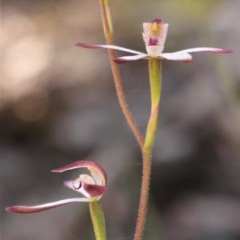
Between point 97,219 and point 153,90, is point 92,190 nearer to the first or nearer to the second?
point 97,219

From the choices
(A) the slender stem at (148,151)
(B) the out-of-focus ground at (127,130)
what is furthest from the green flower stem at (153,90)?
(B) the out-of-focus ground at (127,130)

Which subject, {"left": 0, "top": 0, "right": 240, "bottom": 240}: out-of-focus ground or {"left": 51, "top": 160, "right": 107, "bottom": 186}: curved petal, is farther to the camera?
{"left": 0, "top": 0, "right": 240, "bottom": 240}: out-of-focus ground

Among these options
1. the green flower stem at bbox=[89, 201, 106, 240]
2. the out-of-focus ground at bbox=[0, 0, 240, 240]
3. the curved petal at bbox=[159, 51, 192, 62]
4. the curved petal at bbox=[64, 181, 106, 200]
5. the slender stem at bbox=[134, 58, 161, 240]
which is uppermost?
the curved petal at bbox=[159, 51, 192, 62]

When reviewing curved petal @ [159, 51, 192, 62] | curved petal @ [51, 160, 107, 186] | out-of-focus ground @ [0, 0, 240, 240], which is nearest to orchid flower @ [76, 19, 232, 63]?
curved petal @ [159, 51, 192, 62]

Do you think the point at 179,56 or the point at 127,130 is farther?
the point at 127,130

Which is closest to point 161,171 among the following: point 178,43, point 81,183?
point 178,43

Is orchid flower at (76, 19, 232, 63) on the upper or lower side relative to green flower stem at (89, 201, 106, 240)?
upper

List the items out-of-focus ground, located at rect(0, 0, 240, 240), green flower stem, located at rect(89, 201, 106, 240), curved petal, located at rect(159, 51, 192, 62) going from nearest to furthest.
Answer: curved petal, located at rect(159, 51, 192, 62)
green flower stem, located at rect(89, 201, 106, 240)
out-of-focus ground, located at rect(0, 0, 240, 240)

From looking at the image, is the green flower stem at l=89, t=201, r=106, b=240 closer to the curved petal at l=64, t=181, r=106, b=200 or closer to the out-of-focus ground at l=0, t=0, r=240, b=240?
the curved petal at l=64, t=181, r=106, b=200

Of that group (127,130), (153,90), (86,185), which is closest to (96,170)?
(86,185)
